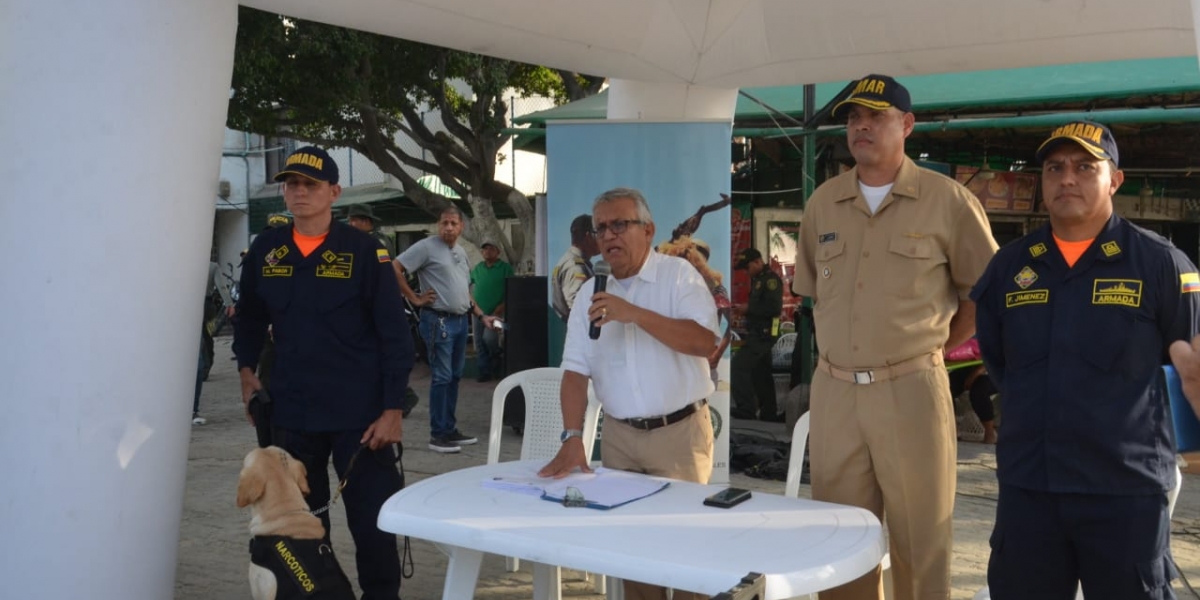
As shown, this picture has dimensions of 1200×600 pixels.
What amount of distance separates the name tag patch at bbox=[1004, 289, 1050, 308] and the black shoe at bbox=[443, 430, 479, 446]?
5559 millimetres

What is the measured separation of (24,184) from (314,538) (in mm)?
1364

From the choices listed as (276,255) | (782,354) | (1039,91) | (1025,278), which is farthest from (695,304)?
(782,354)

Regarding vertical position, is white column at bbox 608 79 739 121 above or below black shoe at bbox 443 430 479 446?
above

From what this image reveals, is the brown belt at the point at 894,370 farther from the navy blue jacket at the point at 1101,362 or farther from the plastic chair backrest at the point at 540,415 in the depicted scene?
the plastic chair backrest at the point at 540,415

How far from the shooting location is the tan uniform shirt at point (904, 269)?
2.89 metres

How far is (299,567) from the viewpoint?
9.62 ft

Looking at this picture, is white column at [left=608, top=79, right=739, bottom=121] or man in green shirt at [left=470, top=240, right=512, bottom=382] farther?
man in green shirt at [left=470, top=240, right=512, bottom=382]

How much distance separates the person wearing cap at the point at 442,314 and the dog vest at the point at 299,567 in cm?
442

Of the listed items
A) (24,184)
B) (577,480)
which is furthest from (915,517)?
(24,184)

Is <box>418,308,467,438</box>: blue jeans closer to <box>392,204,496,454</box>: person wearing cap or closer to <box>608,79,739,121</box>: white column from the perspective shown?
<box>392,204,496,454</box>: person wearing cap

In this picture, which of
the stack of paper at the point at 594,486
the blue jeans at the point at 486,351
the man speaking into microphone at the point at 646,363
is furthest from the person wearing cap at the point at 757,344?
the stack of paper at the point at 594,486

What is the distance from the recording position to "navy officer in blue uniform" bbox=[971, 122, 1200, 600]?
2.33 m

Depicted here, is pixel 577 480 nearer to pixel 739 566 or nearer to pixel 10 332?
pixel 739 566

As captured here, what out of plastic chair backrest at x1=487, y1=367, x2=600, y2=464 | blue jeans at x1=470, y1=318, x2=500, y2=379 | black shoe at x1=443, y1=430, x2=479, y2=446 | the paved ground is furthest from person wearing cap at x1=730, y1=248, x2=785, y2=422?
plastic chair backrest at x1=487, y1=367, x2=600, y2=464
